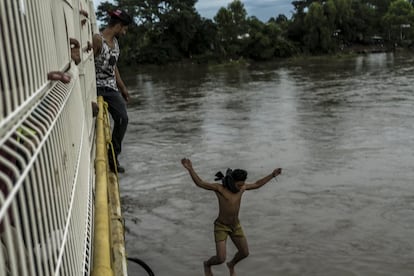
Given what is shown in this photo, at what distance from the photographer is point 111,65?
19.3 ft

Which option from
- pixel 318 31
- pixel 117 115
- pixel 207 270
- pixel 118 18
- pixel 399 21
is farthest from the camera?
pixel 399 21

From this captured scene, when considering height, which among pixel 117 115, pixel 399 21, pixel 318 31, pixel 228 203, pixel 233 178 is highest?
pixel 399 21

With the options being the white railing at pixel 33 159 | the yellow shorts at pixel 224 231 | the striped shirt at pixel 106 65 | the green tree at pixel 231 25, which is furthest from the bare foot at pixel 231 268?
the green tree at pixel 231 25

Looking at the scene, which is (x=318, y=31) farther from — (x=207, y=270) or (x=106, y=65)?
(x=207, y=270)

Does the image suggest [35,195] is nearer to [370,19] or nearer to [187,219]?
[187,219]

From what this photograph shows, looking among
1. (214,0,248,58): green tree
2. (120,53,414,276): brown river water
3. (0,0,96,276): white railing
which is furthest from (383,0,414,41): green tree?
(0,0,96,276): white railing

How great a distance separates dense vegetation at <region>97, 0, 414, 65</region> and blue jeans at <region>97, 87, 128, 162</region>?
51.8 meters

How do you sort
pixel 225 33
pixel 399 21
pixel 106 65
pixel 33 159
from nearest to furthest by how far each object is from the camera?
pixel 33 159
pixel 106 65
pixel 225 33
pixel 399 21

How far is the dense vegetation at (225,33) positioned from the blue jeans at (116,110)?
51.8 meters

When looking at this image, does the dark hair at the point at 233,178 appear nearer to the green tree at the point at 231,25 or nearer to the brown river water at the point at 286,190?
the brown river water at the point at 286,190

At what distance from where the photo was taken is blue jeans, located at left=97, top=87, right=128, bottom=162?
602 cm

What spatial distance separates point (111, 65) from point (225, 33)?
5912cm

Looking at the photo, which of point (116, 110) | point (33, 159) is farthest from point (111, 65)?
point (33, 159)

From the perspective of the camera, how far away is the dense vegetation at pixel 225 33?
5925 cm
